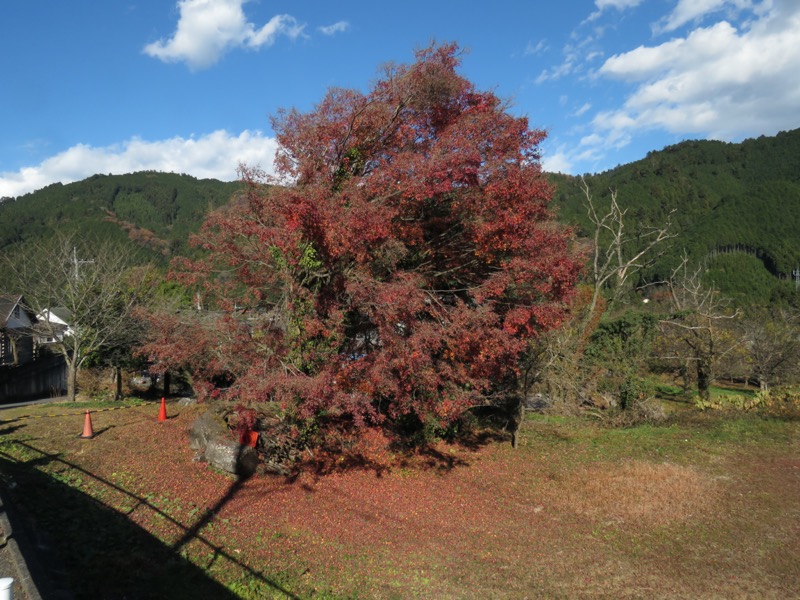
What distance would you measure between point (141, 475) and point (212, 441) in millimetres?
1264

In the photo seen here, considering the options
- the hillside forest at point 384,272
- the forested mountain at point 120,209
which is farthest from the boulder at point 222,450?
the forested mountain at point 120,209

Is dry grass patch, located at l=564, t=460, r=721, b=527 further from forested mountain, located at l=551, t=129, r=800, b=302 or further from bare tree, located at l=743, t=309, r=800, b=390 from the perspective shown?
forested mountain, located at l=551, t=129, r=800, b=302

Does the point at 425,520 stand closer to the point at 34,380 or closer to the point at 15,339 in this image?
the point at 34,380

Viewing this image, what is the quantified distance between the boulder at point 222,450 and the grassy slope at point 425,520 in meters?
0.24

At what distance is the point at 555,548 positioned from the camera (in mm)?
7641

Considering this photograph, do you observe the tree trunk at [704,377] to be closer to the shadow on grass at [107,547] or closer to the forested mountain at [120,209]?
the shadow on grass at [107,547]

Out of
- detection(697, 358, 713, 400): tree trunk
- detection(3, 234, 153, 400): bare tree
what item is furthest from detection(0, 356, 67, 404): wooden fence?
detection(697, 358, 713, 400): tree trunk

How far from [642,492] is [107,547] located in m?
8.75

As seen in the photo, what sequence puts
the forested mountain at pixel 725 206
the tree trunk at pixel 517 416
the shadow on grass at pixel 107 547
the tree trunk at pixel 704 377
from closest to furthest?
1. the shadow on grass at pixel 107 547
2. the tree trunk at pixel 517 416
3. the tree trunk at pixel 704 377
4. the forested mountain at pixel 725 206

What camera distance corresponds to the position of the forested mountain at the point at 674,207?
208 ft

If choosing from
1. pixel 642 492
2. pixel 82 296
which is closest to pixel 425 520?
pixel 642 492

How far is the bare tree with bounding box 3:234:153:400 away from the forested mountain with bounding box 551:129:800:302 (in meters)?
38.6

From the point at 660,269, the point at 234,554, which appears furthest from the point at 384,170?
the point at 660,269

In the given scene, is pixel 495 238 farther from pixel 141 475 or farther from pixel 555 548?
pixel 141 475
